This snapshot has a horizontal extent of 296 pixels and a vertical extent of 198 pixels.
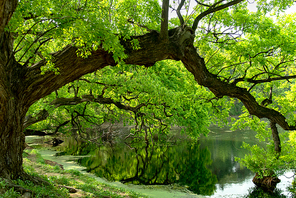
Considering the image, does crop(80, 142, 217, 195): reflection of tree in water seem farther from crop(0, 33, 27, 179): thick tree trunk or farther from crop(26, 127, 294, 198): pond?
crop(0, 33, 27, 179): thick tree trunk

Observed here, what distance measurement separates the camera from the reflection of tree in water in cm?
1200

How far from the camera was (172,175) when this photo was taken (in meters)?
13.0

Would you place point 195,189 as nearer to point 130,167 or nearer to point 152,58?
point 130,167

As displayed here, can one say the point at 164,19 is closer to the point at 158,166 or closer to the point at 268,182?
the point at 268,182

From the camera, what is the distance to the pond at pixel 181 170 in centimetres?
1086

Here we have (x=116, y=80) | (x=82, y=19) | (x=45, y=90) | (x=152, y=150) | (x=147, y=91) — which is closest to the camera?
(x=82, y=19)

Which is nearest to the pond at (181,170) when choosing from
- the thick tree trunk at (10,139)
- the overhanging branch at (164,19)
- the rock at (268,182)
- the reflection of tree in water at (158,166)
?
the reflection of tree in water at (158,166)

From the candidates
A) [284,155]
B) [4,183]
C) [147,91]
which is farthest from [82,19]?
[284,155]

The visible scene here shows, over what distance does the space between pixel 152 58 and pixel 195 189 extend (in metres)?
8.58

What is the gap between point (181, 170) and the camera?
14172mm

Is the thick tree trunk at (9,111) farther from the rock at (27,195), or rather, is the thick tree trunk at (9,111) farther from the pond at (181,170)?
the pond at (181,170)

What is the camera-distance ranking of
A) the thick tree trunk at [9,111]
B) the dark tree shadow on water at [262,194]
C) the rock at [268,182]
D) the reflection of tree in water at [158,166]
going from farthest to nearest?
the reflection of tree in water at [158,166] → the rock at [268,182] → the dark tree shadow on water at [262,194] → the thick tree trunk at [9,111]

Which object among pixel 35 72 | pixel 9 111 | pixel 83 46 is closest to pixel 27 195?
pixel 9 111

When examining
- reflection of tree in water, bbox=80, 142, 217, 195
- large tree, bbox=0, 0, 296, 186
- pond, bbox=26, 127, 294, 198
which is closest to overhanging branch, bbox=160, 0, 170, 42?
large tree, bbox=0, 0, 296, 186
